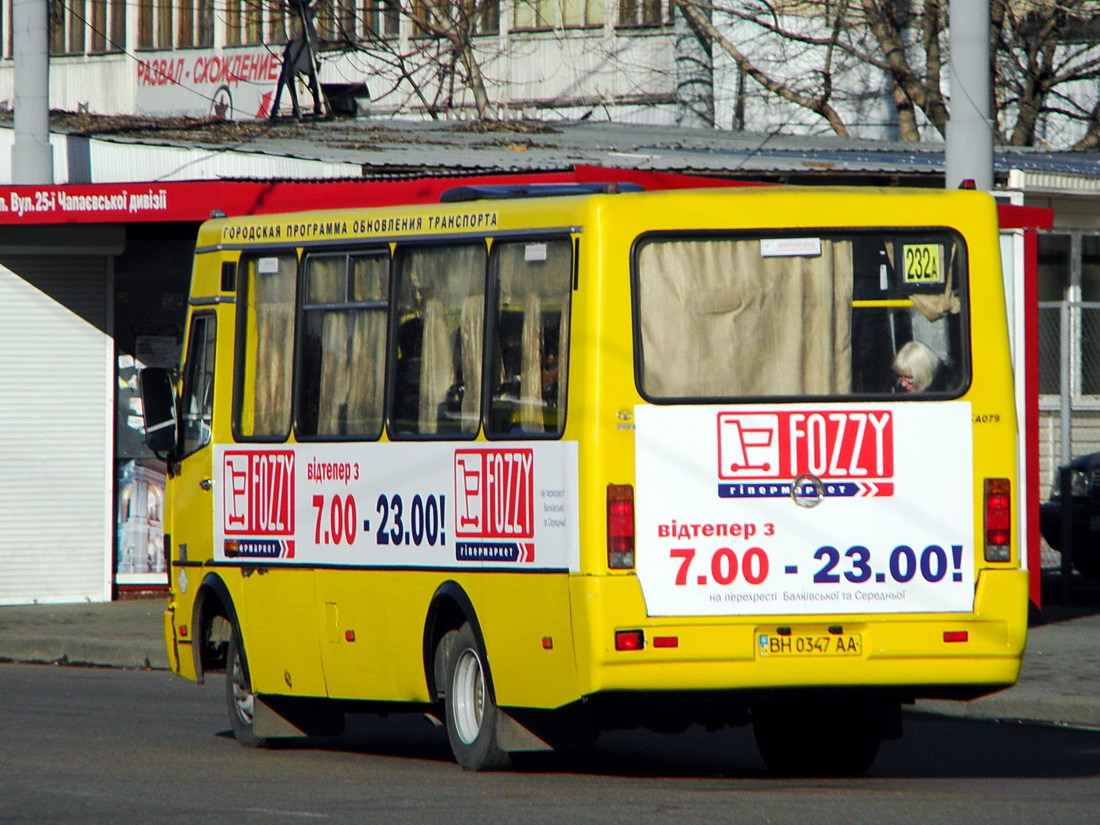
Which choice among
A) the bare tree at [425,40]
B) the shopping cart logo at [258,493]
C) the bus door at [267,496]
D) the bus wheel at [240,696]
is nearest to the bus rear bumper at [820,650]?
the bus door at [267,496]

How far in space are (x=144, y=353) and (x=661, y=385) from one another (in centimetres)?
1237

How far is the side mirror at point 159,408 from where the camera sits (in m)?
11.6

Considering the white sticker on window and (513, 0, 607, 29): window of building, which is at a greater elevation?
(513, 0, 607, 29): window of building

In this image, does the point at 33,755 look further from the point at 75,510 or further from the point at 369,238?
the point at 75,510

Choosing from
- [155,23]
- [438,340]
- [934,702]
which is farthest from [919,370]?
[155,23]

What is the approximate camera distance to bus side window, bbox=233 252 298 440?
10797 millimetres

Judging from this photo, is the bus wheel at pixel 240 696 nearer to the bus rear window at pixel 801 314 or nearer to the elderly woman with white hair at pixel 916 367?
the bus rear window at pixel 801 314

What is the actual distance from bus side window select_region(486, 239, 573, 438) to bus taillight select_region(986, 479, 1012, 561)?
1.85 meters

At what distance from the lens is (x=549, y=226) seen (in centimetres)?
925

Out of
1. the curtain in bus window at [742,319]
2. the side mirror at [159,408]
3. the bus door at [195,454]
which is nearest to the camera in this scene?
the curtain in bus window at [742,319]

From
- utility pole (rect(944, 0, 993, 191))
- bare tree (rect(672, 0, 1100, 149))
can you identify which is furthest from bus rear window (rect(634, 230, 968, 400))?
bare tree (rect(672, 0, 1100, 149))

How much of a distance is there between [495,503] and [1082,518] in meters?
10.0

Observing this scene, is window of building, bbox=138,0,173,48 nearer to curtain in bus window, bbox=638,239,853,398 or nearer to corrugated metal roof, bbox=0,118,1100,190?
corrugated metal roof, bbox=0,118,1100,190

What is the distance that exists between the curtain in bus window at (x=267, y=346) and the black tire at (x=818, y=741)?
280cm
